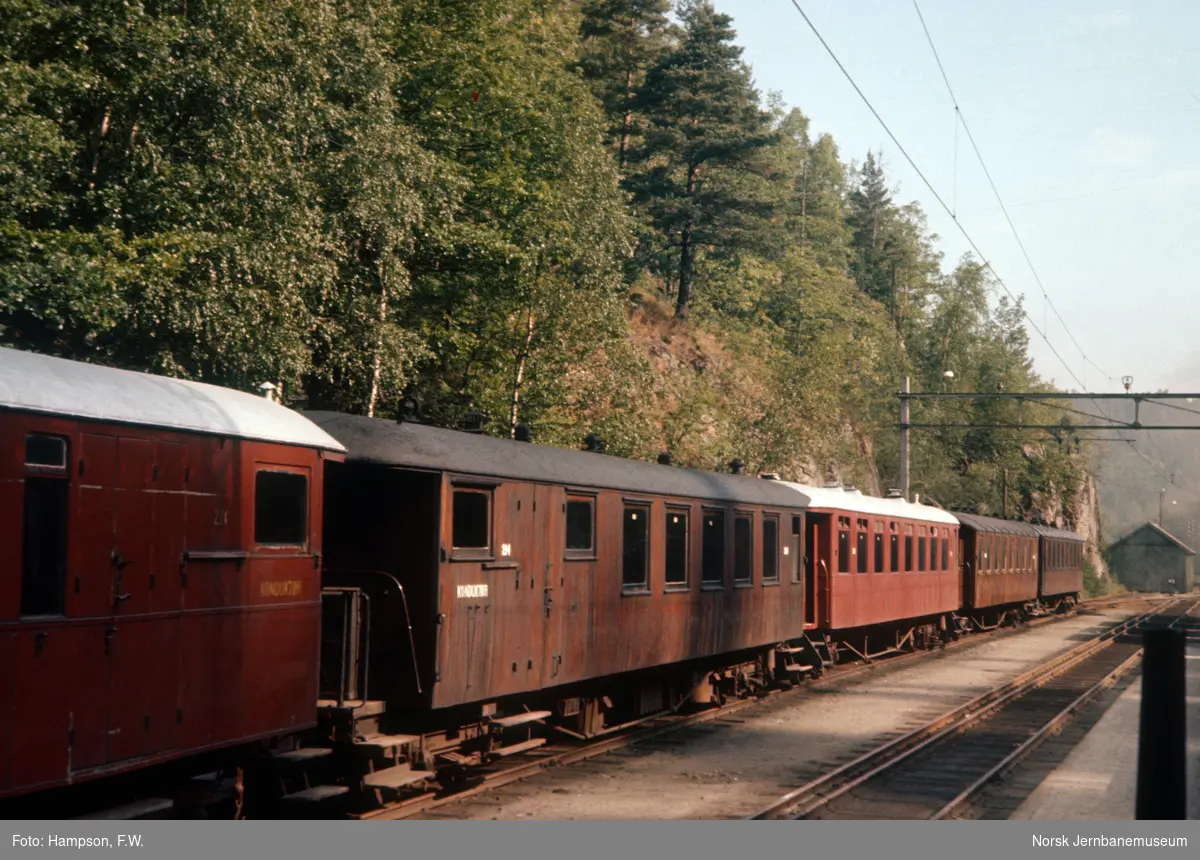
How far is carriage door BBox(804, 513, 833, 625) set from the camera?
22469 millimetres

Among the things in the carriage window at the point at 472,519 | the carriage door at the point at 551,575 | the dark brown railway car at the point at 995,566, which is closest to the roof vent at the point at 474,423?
the carriage door at the point at 551,575

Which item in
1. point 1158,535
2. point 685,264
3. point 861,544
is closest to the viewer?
point 861,544

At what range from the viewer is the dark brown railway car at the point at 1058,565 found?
1873 inches

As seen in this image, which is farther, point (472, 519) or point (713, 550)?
point (713, 550)

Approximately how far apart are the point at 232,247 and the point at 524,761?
30.2ft

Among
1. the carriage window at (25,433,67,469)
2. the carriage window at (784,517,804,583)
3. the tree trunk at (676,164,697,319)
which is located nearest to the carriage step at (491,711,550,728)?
the carriage window at (25,433,67,469)

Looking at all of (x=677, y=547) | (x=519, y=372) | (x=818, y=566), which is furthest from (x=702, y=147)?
(x=677, y=547)

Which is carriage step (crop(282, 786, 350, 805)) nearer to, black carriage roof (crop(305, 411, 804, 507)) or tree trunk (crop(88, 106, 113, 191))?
black carriage roof (crop(305, 411, 804, 507))

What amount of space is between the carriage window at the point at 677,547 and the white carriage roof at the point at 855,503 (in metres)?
5.66

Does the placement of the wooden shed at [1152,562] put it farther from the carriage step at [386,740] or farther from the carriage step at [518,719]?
the carriage step at [386,740]

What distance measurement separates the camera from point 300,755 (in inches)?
378

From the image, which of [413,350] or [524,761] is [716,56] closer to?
[413,350]

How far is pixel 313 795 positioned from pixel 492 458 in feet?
12.0

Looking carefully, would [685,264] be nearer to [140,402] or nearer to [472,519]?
[472,519]
